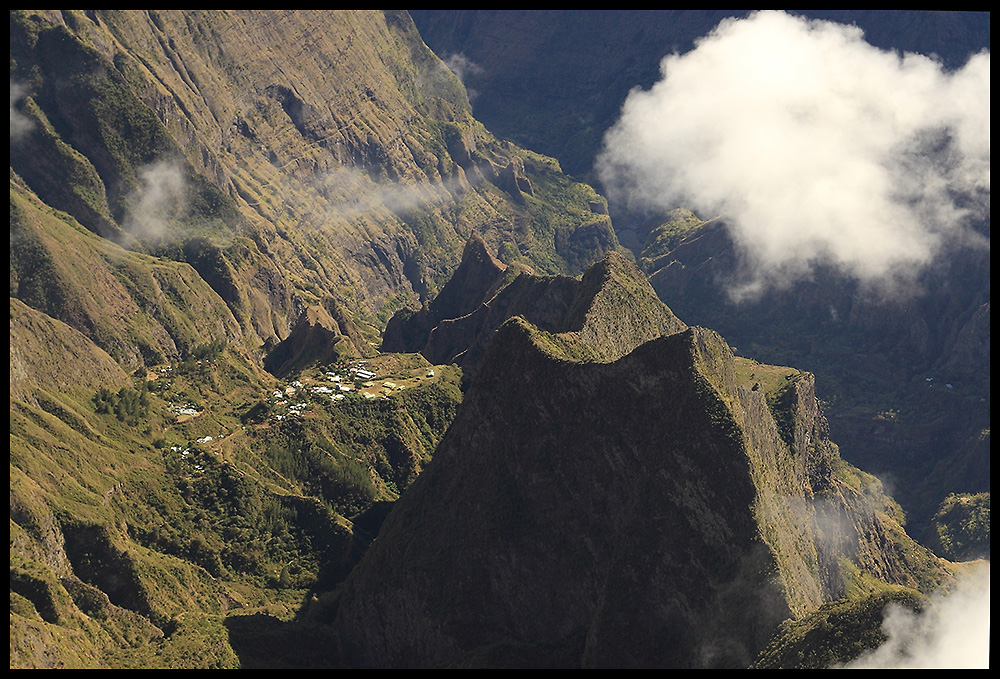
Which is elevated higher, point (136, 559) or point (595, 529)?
point (595, 529)

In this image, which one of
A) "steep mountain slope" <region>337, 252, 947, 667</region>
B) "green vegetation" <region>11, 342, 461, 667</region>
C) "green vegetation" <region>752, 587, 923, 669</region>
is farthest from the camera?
"green vegetation" <region>11, 342, 461, 667</region>

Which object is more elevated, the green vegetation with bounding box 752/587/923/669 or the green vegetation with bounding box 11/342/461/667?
the green vegetation with bounding box 752/587/923/669

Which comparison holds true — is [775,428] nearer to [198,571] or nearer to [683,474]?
[683,474]

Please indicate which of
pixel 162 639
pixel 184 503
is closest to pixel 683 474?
pixel 162 639

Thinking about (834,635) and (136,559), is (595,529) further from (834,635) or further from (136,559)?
(136,559)

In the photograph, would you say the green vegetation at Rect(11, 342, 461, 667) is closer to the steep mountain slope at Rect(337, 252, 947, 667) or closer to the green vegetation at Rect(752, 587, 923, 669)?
the steep mountain slope at Rect(337, 252, 947, 667)

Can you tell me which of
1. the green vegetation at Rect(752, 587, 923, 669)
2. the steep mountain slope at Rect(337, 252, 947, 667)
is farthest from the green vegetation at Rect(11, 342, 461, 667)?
the green vegetation at Rect(752, 587, 923, 669)

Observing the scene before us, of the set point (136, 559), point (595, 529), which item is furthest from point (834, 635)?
point (136, 559)
